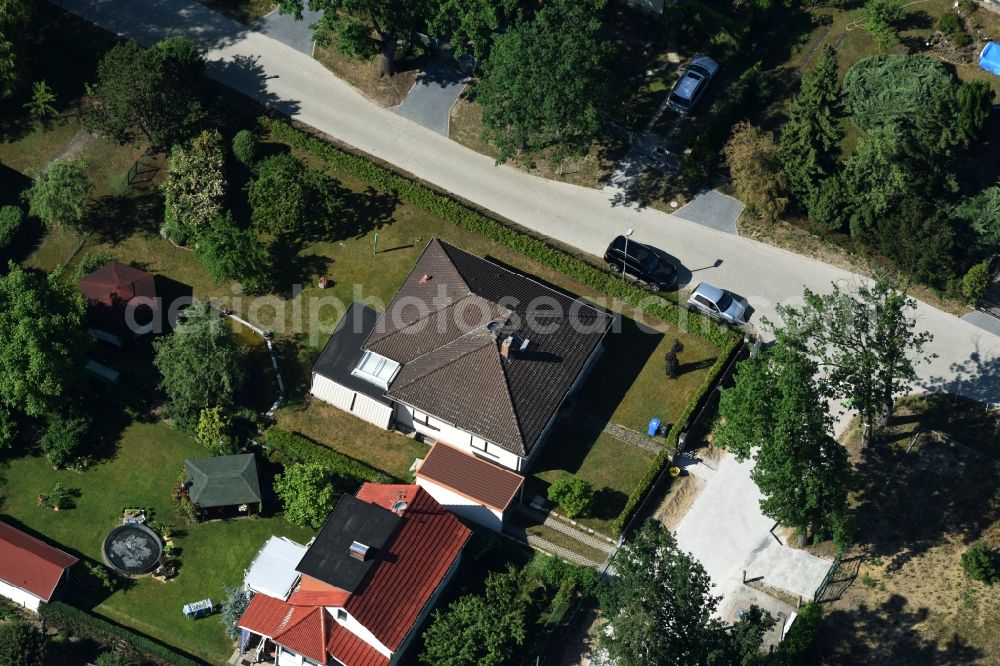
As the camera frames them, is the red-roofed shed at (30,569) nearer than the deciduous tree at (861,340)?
No

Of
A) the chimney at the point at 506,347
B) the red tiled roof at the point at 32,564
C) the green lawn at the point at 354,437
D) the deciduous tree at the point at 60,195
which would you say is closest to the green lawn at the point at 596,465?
the chimney at the point at 506,347

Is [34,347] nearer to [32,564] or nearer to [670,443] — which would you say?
[32,564]

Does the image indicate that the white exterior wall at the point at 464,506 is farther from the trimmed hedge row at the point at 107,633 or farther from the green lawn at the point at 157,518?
the trimmed hedge row at the point at 107,633

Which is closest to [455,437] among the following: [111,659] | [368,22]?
[111,659]

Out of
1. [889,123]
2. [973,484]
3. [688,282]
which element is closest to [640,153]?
[688,282]

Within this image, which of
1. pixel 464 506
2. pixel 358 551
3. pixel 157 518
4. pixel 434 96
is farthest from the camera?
pixel 434 96

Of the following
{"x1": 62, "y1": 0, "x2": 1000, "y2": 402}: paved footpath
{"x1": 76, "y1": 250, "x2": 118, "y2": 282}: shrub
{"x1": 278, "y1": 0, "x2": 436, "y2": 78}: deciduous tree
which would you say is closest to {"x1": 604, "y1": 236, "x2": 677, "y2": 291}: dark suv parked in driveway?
{"x1": 62, "y1": 0, "x2": 1000, "y2": 402}: paved footpath
